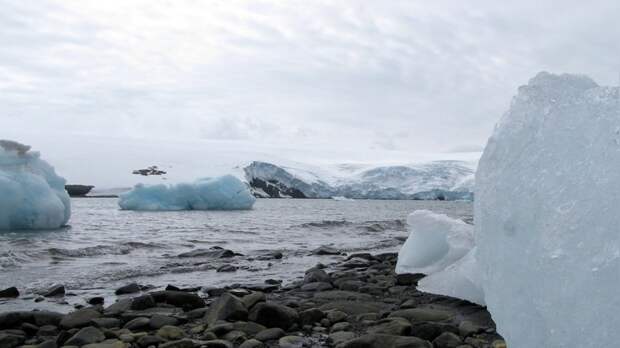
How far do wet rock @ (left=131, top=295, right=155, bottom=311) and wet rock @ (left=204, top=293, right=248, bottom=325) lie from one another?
0.93 meters

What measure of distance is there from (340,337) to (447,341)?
2.82 ft

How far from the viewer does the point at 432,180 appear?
3093 inches

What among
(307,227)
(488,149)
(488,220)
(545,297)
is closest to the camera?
(545,297)

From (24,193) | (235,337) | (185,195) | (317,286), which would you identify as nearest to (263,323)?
(235,337)

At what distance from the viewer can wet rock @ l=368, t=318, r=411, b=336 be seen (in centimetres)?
483

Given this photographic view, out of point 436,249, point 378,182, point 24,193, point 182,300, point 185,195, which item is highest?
point 378,182

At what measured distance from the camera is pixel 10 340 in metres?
4.72

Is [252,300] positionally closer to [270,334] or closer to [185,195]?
[270,334]

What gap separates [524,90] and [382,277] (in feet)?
17.4

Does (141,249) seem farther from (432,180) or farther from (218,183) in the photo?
(432,180)

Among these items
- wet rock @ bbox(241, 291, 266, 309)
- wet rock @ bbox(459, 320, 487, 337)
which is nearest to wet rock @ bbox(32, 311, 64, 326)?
wet rock @ bbox(241, 291, 266, 309)

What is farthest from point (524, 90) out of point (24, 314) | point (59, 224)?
point (59, 224)

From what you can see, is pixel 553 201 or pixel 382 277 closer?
pixel 553 201

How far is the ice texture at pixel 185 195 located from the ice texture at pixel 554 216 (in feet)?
122
